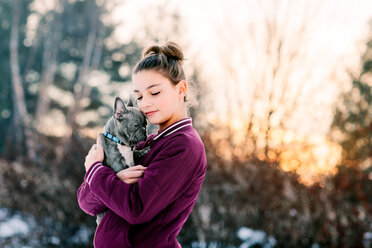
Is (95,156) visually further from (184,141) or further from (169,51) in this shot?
→ (169,51)

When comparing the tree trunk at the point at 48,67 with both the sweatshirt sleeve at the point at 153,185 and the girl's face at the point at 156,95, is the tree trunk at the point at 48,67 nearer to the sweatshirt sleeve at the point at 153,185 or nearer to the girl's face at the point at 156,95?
the girl's face at the point at 156,95

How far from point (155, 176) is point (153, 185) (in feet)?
0.13

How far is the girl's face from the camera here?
1.70 m

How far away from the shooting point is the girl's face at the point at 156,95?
170 centimetres

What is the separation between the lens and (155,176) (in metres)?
1.48

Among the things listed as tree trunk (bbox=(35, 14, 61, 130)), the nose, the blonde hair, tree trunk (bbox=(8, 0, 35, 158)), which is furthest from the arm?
tree trunk (bbox=(8, 0, 35, 158))

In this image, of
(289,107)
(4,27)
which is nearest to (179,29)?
(289,107)

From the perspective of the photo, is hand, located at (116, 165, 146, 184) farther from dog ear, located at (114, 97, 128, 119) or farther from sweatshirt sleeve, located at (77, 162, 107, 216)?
dog ear, located at (114, 97, 128, 119)

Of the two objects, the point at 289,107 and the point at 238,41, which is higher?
the point at 238,41

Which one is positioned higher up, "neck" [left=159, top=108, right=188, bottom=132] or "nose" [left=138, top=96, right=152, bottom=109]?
"nose" [left=138, top=96, right=152, bottom=109]

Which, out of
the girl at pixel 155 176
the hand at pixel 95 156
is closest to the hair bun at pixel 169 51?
the girl at pixel 155 176

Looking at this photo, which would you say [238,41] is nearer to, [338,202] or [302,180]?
[302,180]

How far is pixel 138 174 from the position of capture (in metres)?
1.55

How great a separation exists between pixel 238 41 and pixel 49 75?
39.3 ft
